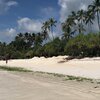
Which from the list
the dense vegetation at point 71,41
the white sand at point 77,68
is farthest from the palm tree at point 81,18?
the white sand at point 77,68

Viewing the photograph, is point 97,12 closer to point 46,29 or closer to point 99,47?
point 99,47

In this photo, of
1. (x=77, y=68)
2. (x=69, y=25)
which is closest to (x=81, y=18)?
(x=69, y=25)

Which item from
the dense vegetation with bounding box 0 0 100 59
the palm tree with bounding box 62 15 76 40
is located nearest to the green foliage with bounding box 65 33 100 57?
the dense vegetation with bounding box 0 0 100 59

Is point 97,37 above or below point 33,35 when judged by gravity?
below

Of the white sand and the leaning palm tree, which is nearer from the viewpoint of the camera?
the white sand

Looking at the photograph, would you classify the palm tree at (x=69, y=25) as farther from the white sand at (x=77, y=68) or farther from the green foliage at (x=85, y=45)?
the white sand at (x=77, y=68)

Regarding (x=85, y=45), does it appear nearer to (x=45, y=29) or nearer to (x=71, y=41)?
(x=71, y=41)

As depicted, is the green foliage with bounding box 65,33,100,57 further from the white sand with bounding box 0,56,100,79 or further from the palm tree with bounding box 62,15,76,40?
the palm tree with bounding box 62,15,76,40

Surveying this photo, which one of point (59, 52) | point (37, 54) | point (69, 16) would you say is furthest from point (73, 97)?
point (69, 16)

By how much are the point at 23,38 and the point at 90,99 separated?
143m

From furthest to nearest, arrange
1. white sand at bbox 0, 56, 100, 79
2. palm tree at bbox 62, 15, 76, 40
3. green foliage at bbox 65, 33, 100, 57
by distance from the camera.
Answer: palm tree at bbox 62, 15, 76, 40, green foliage at bbox 65, 33, 100, 57, white sand at bbox 0, 56, 100, 79

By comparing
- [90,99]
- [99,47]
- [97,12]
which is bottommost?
[90,99]

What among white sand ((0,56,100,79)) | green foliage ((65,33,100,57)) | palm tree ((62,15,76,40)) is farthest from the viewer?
palm tree ((62,15,76,40))

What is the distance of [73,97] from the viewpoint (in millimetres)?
16062
